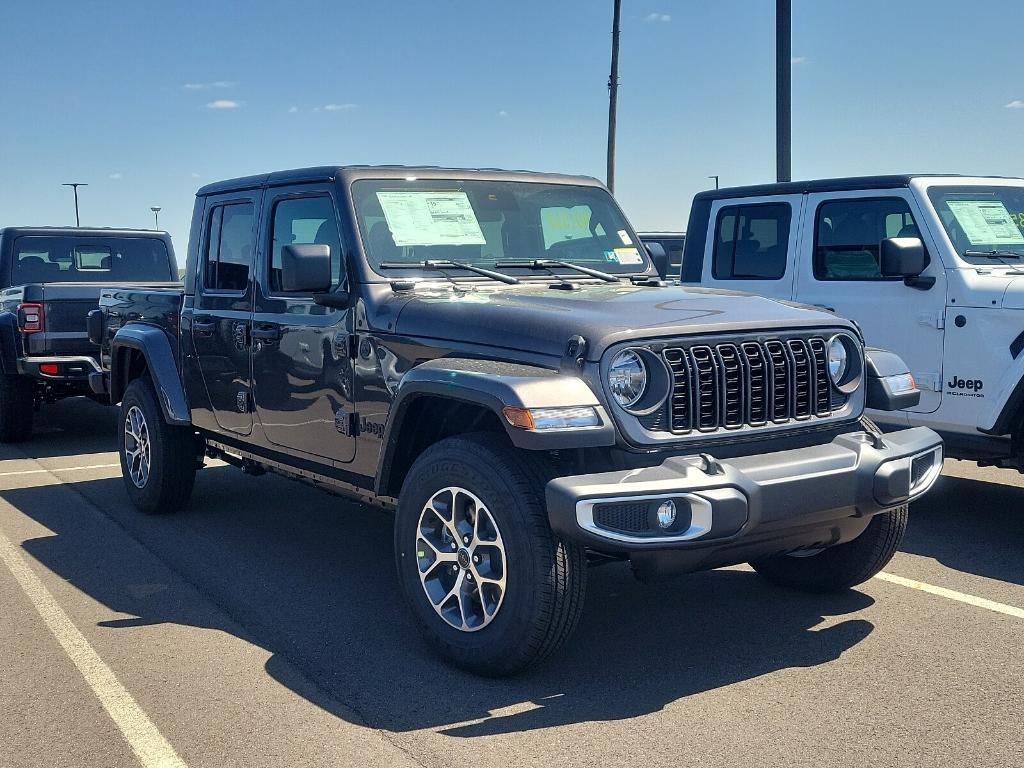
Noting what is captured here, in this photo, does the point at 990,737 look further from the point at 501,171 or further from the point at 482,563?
the point at 501,171

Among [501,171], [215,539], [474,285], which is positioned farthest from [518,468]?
[215,539]

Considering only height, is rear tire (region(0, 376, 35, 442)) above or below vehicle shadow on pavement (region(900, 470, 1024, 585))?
above

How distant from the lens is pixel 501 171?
577cm

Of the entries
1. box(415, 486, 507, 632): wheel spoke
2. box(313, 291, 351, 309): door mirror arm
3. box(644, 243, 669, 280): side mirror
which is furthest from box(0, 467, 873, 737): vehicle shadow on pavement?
box(644, 243, 669, 280): side mirror

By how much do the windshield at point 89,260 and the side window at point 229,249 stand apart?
18.3ft

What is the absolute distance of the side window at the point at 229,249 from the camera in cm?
606

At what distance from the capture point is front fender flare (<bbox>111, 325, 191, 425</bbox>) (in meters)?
6.65

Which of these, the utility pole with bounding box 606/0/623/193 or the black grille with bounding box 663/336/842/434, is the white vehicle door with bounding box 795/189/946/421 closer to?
the black grille with bounding box 663/336/842/434

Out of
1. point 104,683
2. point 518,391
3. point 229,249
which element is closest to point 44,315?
point 229,249

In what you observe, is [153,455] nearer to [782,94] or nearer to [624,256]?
[624,256]

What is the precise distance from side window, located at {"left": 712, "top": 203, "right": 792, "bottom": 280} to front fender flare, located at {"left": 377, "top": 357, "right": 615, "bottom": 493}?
3994 millimetres

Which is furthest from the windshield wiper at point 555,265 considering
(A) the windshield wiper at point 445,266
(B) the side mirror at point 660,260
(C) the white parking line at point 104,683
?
(C) the white parking line at point 104,683

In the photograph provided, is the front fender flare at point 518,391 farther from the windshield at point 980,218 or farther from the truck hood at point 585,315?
the windshield at point 980,218

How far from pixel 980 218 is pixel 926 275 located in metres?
0.62
